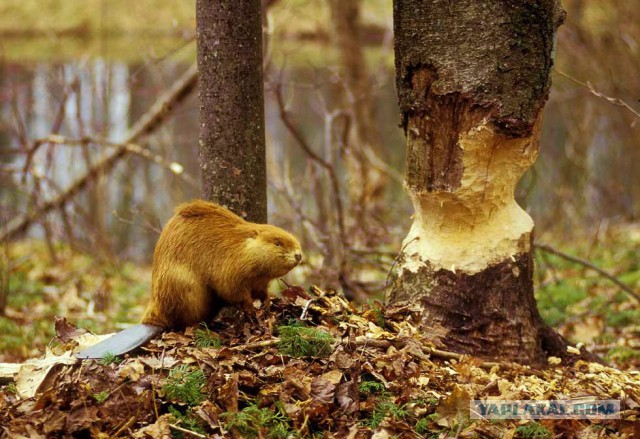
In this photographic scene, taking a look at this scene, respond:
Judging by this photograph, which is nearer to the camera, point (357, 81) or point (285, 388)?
point (285, 388)

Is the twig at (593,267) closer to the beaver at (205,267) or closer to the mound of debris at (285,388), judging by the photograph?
the mound of debris at (285,388)

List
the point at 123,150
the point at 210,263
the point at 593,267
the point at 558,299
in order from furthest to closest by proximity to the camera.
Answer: the point at 123,150
the point at 558,299
the point at 593,267
the point at 210,263

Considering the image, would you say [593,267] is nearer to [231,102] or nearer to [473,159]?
[473,159]

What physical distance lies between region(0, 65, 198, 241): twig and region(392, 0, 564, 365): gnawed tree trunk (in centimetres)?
367

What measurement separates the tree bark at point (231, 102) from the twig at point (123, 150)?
126 inches

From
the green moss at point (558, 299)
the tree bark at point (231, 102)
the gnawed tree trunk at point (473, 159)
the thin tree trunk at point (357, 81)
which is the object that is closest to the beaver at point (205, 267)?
the tree bark at point (231, 102)

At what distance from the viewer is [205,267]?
3.19m

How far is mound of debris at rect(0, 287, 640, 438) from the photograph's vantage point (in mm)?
2701

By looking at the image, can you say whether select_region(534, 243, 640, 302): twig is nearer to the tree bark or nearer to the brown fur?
the tree bark

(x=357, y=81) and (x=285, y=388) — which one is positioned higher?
(x=357, y=81)

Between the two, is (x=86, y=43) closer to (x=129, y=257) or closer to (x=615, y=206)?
(x=129, y=257)

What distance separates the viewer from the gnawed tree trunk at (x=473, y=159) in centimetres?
327

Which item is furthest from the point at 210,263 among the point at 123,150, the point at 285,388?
the point at 123,150

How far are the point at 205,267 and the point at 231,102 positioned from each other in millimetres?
834
